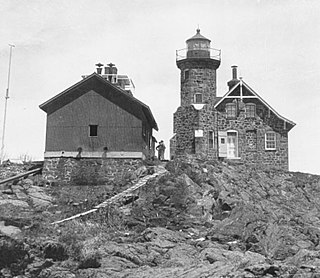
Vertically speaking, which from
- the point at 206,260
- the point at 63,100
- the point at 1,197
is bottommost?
the point at 206,260

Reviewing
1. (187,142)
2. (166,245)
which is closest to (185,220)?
(166,245)

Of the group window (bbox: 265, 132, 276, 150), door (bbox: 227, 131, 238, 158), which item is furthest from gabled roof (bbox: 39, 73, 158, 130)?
window (bbox: 265, 132, 276, 150)

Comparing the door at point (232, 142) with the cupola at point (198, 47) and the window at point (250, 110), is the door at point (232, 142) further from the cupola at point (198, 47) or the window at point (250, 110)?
the cupola at point (198, 47)

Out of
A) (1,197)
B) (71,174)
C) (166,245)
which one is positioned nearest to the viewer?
(166,245)

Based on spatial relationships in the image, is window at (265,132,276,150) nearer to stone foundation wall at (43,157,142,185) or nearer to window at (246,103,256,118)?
window at (246,103,256,118)

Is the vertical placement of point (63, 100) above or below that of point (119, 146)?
above

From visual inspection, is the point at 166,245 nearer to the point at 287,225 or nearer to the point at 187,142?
the point at 287,225

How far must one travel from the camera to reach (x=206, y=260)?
20.8 metres

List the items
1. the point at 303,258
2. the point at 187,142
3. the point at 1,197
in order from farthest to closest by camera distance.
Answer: the point at 187,142 → the point at 1,197 → the point at 303,258

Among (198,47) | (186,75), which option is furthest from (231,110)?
(198,47)

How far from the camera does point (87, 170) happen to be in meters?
32.5

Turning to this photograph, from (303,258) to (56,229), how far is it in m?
10.1

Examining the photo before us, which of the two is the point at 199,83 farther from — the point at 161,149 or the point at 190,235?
the point at 190,235

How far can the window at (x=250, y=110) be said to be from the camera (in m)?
42.0
